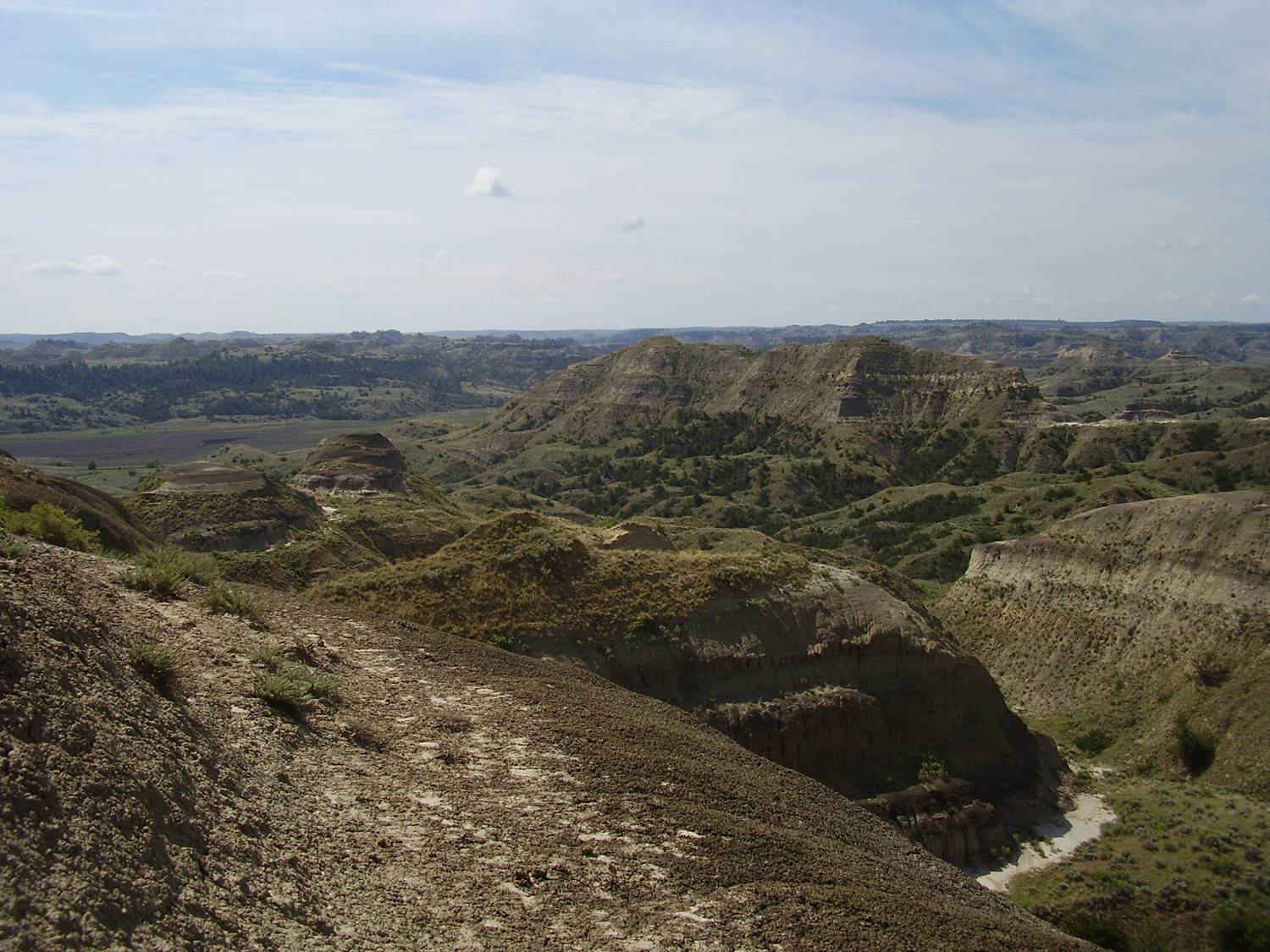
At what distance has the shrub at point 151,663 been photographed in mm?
10570

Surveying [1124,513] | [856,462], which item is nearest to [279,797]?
[1124,513]

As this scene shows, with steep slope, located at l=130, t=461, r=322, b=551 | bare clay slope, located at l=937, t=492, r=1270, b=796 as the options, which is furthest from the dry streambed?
steep slope, located at l=130, t=461, r=322, b=551

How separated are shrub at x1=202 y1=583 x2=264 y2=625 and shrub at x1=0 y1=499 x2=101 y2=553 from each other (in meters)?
3.39

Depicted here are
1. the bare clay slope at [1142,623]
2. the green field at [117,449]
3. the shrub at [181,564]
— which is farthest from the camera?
the green field at [117,449]

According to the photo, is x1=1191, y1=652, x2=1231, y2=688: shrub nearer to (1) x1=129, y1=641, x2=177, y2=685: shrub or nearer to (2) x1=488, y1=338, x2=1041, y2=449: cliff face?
(1) x1=129, y1=641, x2=177, y2=685: shrub

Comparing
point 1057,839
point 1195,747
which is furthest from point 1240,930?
point 1195,747

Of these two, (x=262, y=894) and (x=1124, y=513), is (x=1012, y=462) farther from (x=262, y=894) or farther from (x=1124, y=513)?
(x=262, y=894)

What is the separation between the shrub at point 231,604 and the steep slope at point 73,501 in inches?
281

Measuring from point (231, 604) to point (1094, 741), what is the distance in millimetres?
37490

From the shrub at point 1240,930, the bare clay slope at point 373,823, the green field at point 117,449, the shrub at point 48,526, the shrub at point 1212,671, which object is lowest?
the shrub at point 1240,930

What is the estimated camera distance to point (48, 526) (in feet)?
55.9

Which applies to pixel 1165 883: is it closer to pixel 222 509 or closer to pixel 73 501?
pixel 73 501

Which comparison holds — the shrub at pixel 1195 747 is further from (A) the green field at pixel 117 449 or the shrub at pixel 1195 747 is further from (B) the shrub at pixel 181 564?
(A) the green field at pixel 117 449

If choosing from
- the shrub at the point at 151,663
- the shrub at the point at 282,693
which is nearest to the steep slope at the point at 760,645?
the shrub at the point at 282,693
